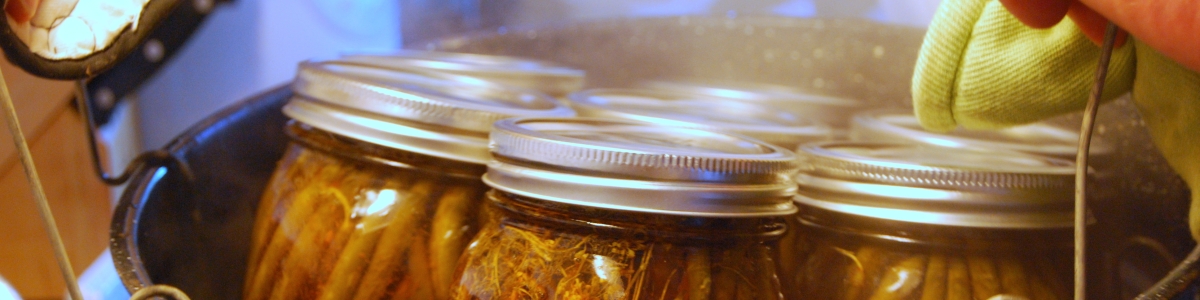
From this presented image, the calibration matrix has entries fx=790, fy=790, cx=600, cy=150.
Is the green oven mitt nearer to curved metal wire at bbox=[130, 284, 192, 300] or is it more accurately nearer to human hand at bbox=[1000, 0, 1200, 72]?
human hand at bbox=[1000, 0, 1200, 72]

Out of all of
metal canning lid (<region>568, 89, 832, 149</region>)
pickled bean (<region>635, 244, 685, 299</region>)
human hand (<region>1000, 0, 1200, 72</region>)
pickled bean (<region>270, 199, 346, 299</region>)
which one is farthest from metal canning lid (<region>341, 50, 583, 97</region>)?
human hand (<region>1000, 0, 1200, 72</region>)

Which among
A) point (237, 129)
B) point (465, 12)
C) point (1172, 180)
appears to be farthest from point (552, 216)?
point (465, 12)

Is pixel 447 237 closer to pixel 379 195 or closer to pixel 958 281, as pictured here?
pixel 379 195

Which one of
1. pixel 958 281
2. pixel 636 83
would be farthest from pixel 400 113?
pixel 636 83

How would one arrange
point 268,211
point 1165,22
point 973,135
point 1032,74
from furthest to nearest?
point 973,135
point 268,211
point 1032,74
point 1165,22

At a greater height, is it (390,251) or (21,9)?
(21,9)

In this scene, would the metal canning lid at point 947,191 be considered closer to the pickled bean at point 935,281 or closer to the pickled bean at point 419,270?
the pickled bean at point 935,281

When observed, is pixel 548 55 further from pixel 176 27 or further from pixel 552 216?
pixel 552 216
